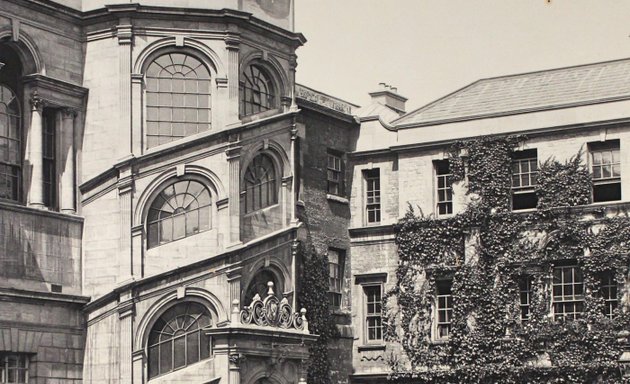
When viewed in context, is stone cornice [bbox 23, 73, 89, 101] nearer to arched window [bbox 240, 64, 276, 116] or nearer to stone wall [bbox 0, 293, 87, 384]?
arched window [bbox 240, 64, 276, 116]

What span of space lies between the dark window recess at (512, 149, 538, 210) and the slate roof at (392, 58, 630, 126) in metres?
1.45

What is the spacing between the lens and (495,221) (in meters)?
47.6

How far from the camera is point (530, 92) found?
49.9 meters

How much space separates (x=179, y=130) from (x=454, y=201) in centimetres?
1010

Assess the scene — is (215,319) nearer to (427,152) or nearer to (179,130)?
(179,130)

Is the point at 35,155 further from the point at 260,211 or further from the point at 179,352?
the point at 260,211

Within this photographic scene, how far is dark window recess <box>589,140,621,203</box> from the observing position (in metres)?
46.3

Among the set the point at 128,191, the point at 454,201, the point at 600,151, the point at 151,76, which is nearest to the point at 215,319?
the point at 128,191

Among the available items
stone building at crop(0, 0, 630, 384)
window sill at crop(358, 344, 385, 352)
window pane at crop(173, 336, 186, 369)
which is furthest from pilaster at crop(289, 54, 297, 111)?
window sill at crop(358, 344, 385, 352)

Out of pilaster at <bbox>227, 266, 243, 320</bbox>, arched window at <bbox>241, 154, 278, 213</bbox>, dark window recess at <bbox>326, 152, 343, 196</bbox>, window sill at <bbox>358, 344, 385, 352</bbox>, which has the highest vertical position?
dark window recess at <bbox>326, 152, 343, 196</bbox>

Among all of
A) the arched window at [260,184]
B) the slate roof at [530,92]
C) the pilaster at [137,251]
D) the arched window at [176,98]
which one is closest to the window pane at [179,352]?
the pilaster at [137,251]

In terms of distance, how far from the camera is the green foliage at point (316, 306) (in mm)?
46906

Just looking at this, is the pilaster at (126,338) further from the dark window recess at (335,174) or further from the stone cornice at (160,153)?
the dark window recess at (335,174)

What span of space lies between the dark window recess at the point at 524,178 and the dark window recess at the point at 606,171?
191cm
